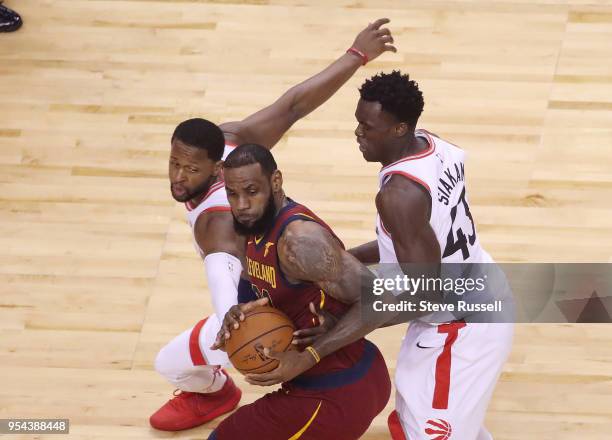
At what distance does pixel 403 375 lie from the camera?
163 inches

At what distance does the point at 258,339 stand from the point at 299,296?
0.70 ft

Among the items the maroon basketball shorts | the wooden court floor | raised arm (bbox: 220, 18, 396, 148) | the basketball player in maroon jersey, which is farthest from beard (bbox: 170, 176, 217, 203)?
the wooden court floor

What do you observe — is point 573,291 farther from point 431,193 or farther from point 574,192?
point 431,193

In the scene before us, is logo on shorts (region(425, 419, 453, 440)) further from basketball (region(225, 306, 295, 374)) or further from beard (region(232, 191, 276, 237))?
beard (region(232, 191, 276, 237))

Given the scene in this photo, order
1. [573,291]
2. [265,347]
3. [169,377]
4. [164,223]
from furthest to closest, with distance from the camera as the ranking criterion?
1. [164,223]
2. [573,291]
3. [169,377]
4. [265,347]

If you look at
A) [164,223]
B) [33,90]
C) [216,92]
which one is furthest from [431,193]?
[33,90]

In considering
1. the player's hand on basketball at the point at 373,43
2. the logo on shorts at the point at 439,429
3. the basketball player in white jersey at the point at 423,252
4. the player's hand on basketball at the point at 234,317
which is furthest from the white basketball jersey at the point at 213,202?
the logo on shorts at the point at 439,429

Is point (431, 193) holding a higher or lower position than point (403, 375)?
higher

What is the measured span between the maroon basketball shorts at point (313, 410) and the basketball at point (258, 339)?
0.21 metres

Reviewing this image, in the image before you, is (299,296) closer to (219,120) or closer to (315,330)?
(315,330)

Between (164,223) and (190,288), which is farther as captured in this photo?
(164,223)

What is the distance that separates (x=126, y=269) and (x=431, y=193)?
87.4 inches

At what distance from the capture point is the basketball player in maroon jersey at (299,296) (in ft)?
12.2

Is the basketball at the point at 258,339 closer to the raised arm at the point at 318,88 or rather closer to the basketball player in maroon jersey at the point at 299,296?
the basketball player in maroon jersey at the point at 299,296
